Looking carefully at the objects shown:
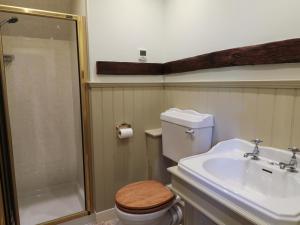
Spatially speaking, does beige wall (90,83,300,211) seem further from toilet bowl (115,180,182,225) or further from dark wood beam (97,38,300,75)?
toilet bowl (115,180,182,225)

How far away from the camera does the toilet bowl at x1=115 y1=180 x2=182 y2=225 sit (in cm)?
135

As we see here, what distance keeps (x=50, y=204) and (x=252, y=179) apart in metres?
1.89

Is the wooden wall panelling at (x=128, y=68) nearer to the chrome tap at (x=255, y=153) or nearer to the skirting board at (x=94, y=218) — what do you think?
the chrome tap at (x=255, y=153)

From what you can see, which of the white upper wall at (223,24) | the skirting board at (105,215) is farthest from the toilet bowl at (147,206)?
the white upper wall at (223,24)

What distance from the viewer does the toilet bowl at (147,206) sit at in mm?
1349

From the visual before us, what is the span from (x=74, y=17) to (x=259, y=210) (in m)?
1.78

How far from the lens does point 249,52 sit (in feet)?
4.20

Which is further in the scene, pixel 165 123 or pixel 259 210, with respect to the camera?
pixel 165 123

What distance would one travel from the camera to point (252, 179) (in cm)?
118

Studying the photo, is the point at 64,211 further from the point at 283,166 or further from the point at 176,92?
the point at 283,166

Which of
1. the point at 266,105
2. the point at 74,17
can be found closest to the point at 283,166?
the point at 266,105

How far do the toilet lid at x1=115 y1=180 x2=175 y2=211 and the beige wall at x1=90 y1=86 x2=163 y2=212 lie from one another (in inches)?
16.0

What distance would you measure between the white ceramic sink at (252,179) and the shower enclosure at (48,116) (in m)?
1.12

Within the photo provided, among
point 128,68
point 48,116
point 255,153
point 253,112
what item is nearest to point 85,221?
point 48,116
